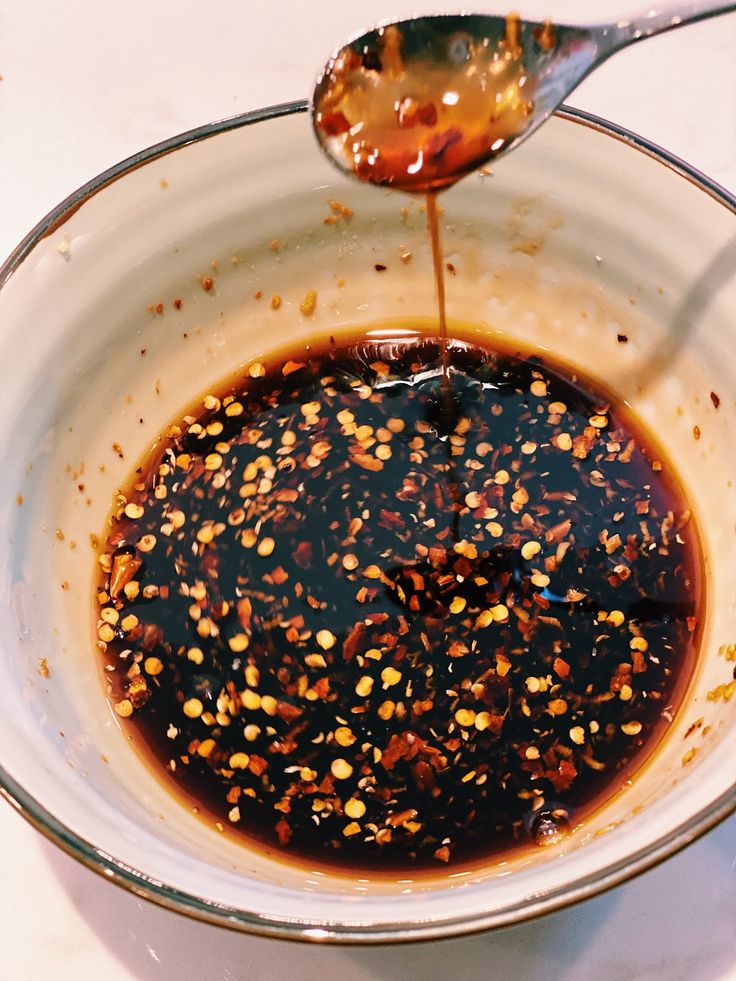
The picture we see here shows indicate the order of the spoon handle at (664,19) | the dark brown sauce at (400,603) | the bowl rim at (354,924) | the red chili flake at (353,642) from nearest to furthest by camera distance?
1. the bowl rim at (354,924)
2. the spoon handle at (664,19)
3. the dark brown sauce at (400,603)
4. the red chili flake at (353,642)

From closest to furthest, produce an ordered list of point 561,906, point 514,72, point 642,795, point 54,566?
1. point 561,906
2. point 642,795
3. point 514,72
4. point 54,566

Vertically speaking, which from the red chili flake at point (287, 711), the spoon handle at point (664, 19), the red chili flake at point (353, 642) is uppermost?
the spoon handle at point (664, 19)

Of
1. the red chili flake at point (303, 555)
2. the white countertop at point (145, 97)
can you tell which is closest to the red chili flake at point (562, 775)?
the white countertop at point (145, 97)

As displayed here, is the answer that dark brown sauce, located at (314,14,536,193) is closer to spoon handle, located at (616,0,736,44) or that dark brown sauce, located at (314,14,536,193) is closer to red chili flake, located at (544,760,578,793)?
spoon handle, located at (616,0,736,44)

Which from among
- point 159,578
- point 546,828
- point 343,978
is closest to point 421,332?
point 159,578

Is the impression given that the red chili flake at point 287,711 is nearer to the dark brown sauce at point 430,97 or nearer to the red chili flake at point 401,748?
the red chili flake at point 401,748

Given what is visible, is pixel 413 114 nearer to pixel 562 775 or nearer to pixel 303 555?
pixel 303 555

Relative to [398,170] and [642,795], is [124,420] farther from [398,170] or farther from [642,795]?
[642,795]
